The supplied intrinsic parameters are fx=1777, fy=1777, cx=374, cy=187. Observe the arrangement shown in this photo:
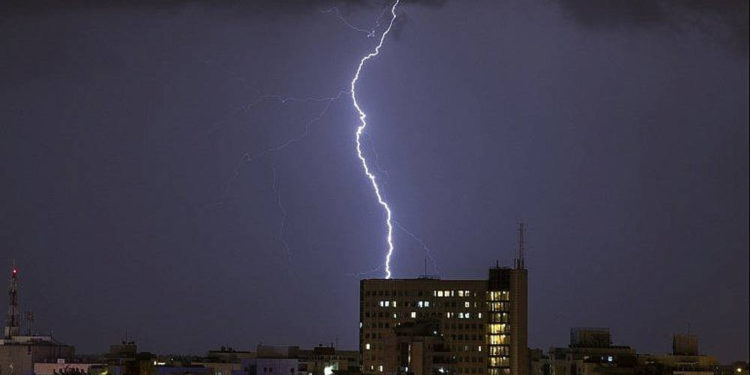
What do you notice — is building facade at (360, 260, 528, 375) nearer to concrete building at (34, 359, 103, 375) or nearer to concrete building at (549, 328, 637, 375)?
concrete building at (549, 328, 637, 375)

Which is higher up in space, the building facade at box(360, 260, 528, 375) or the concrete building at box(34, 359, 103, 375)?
the building facade at box(360, 260, 528, 375)

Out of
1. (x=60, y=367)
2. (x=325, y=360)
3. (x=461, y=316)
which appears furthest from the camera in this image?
(x=325, y=360)

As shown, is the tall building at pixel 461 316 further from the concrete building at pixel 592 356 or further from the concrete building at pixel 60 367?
the concrete building at pixel 60 367

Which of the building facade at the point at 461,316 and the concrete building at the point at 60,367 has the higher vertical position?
the building facade at the point at 461,316

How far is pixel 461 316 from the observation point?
108688 mm

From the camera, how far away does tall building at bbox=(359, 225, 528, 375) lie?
105500 mm

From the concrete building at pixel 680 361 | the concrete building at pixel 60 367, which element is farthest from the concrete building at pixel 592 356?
the concrete building at pixel 60 367

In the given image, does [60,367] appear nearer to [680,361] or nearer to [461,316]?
[461,316]

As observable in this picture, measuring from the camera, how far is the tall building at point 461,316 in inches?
4154

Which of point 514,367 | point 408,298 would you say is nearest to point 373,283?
point 408,298

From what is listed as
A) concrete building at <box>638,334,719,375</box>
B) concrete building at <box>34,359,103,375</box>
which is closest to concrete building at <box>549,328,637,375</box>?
concrete building at <box>638,334,719,375</box>

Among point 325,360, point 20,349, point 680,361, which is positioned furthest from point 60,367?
point 680,361

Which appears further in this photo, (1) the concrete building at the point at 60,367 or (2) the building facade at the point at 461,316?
(2) the building facade at the point at 461,316

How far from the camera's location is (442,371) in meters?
94.4
